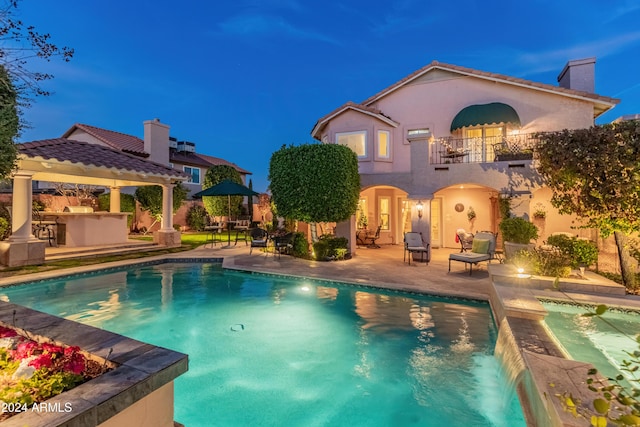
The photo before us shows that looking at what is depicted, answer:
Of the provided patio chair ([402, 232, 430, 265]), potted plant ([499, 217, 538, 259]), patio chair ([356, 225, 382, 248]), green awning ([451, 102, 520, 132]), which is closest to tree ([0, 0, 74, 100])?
patio chair ([402, 232, 430, 265])

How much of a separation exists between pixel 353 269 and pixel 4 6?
11.2 metres

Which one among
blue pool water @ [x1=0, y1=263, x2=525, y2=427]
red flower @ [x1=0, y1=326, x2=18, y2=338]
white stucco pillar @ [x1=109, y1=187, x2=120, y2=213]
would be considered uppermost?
white stucco pillar @ [x1=109, y1=187, x2=120, y2=213]

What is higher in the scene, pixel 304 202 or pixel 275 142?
pixel 275 142

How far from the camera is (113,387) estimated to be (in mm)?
2820

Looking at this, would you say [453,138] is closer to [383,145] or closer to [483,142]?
[483,142]

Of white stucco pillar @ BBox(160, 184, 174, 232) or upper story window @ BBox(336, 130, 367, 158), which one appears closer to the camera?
upper story window @ BBox(336, 130, 367, 158)

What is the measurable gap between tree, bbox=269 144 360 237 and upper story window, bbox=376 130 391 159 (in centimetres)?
384

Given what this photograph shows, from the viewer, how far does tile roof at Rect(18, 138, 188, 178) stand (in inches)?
522

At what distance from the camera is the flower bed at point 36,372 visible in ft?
9.00

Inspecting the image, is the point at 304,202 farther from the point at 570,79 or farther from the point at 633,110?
the point at 633,110

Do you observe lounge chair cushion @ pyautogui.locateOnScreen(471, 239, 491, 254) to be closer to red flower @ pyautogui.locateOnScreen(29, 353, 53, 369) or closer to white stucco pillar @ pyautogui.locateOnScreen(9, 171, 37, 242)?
red flower @ pyautogui.locateOnScreen(29, 353, 53, 369)

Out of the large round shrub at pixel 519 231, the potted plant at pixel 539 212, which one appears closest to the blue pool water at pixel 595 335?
the large round shrub at pixel 519 231

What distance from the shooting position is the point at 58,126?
119625 millimetres

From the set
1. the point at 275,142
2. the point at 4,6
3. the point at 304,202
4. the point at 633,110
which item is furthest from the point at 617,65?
the point at 4,6
